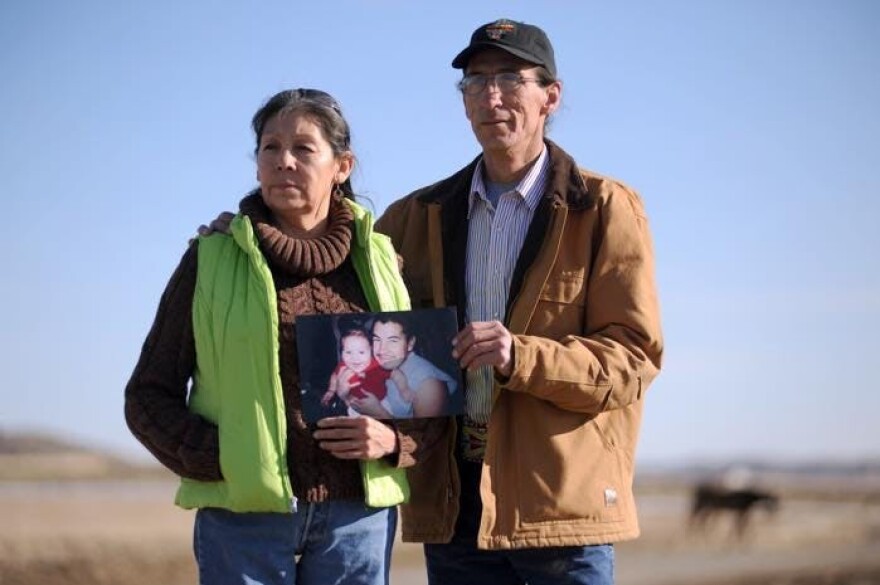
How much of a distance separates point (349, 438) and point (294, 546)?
32 cm

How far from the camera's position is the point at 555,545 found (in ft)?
14.2

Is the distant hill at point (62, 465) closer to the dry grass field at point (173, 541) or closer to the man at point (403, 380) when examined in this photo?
the dry grass field at point (173, 541)

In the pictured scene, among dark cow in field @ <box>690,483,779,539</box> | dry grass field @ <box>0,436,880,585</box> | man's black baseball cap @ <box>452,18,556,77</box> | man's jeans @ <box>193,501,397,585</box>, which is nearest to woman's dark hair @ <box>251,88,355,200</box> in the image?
man's black baseball cap @ <box>452,18,556,77</box>

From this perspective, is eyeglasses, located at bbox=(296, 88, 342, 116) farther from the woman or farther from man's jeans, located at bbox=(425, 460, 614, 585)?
man's jeans, located at bbox=(425, 460, 614, 585)

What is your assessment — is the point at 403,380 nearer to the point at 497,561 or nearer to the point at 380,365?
the point at 380,365

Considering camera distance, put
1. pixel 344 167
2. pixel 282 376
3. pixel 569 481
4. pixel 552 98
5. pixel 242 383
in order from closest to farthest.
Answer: pixel 242 383 → pixel 282 376 → pixel 344 167 → pixel 569 481 → pixel 552 98

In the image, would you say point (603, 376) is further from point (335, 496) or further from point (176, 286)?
point (176, 286)

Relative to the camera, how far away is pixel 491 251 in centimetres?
463

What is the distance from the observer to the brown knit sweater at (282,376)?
148 inches

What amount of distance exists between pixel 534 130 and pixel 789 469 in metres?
44.2

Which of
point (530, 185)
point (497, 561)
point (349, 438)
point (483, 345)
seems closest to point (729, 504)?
point (497, 561)

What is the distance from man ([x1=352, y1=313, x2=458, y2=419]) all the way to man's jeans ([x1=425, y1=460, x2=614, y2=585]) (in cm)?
60

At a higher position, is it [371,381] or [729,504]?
[371,381]

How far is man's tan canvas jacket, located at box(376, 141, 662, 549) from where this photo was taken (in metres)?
4.31
